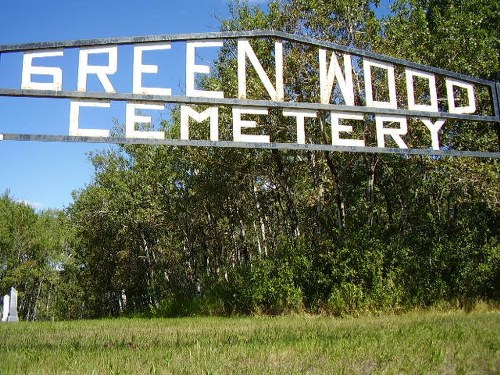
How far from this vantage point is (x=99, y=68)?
650 centimetres

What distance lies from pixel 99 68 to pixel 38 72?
2.49ft

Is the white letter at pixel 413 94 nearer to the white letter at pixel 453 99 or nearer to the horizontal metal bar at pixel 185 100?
the horizontal metal bar at pixel 185 100

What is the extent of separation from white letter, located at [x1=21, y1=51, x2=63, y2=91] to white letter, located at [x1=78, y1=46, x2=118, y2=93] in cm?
27

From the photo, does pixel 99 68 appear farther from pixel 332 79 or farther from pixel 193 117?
pixel 332 79

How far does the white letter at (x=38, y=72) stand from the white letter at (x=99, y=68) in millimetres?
271

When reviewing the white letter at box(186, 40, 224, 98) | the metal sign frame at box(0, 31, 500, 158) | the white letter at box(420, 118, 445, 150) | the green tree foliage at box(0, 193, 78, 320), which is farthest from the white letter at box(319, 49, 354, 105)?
the green tree foliage at box(0, 193, 78, 320)

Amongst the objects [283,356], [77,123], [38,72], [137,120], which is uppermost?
[38,72]

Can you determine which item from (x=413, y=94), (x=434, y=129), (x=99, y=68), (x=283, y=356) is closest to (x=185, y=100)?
(x=99, y=68)

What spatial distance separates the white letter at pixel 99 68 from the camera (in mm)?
6418

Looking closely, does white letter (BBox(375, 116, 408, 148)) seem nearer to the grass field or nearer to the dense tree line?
the grass field

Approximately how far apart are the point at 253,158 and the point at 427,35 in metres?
8.71

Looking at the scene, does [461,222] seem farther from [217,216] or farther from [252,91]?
[217,216]

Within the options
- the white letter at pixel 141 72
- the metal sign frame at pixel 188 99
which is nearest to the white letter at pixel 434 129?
the metal sign frame at pixel 188 99

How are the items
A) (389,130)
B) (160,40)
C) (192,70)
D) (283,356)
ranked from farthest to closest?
1. (389,130)
2. (192,70)
3. (160,40)
4. (283,356)
